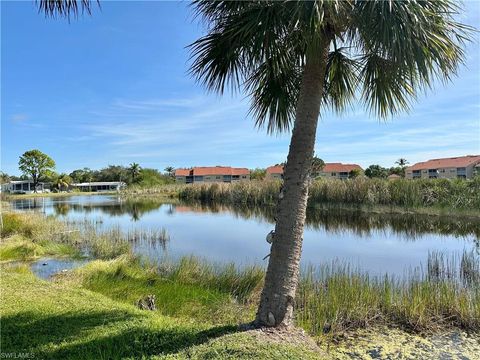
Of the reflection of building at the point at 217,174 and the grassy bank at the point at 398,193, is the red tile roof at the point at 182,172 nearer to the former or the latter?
the reflection of building at the point at 217,174

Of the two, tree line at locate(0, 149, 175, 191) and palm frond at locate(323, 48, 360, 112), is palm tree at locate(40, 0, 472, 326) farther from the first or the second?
tree line at locate(0, 149, 175, 191)

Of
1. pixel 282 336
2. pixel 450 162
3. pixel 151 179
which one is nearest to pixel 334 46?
pixel 282 336

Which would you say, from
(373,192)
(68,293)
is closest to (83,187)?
(373,192)

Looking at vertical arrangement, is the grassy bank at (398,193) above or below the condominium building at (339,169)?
below

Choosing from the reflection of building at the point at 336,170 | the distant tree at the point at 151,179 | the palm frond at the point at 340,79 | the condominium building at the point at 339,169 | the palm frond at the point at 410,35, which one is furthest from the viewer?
the condominium building at the point at 339,169

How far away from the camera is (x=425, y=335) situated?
16.7ft

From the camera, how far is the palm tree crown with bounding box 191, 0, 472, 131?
314 centimetres

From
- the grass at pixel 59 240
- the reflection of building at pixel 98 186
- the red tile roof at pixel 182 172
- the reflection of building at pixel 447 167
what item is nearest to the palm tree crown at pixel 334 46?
the grass at pixel 59 240

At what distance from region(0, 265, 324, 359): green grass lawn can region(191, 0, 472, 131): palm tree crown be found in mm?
2980

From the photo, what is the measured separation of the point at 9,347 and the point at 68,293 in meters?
2.24

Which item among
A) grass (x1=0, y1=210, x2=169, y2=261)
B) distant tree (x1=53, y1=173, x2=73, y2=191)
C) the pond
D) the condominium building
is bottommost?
the pond

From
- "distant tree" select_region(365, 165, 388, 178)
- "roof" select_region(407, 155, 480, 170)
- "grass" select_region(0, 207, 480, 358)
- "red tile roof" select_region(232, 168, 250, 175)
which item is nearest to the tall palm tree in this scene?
"grass" select_region(0, 207, 480, 358)

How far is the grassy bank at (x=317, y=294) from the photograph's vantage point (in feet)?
18.0

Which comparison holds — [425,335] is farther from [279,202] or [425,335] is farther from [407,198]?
[407,198]
